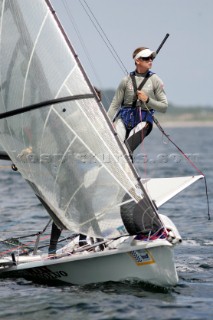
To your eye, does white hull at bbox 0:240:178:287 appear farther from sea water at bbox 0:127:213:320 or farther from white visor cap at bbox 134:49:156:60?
white visor cap at bbox 134:49:156:60

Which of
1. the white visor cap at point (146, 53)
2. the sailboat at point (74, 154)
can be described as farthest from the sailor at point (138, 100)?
the sailboat at point (74, 154)

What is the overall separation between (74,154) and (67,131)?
319mm

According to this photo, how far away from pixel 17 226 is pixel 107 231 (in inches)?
264

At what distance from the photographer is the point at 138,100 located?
10.8m

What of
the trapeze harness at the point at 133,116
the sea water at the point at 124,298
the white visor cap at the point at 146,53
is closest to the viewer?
the sea water at the point at 124,298

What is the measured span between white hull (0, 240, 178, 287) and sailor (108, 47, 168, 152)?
1780mm

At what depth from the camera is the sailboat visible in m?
9.70

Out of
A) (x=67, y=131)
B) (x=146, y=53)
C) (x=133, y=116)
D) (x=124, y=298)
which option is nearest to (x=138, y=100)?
(x=133, y=116)

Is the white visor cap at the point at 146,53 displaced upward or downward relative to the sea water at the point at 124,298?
upward

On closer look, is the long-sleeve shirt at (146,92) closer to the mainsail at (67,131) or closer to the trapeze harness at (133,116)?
the trapeze harness at (133,116)

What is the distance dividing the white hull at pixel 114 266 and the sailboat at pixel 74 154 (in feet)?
0.04

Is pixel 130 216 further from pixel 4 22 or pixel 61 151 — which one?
pixel 4 22

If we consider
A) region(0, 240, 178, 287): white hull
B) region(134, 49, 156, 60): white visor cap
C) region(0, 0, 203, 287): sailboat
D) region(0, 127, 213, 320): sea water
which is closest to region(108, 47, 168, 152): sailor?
region(134, 49, 156, 60): white visor cap

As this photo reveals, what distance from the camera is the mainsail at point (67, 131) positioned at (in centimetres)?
Answer: 972
